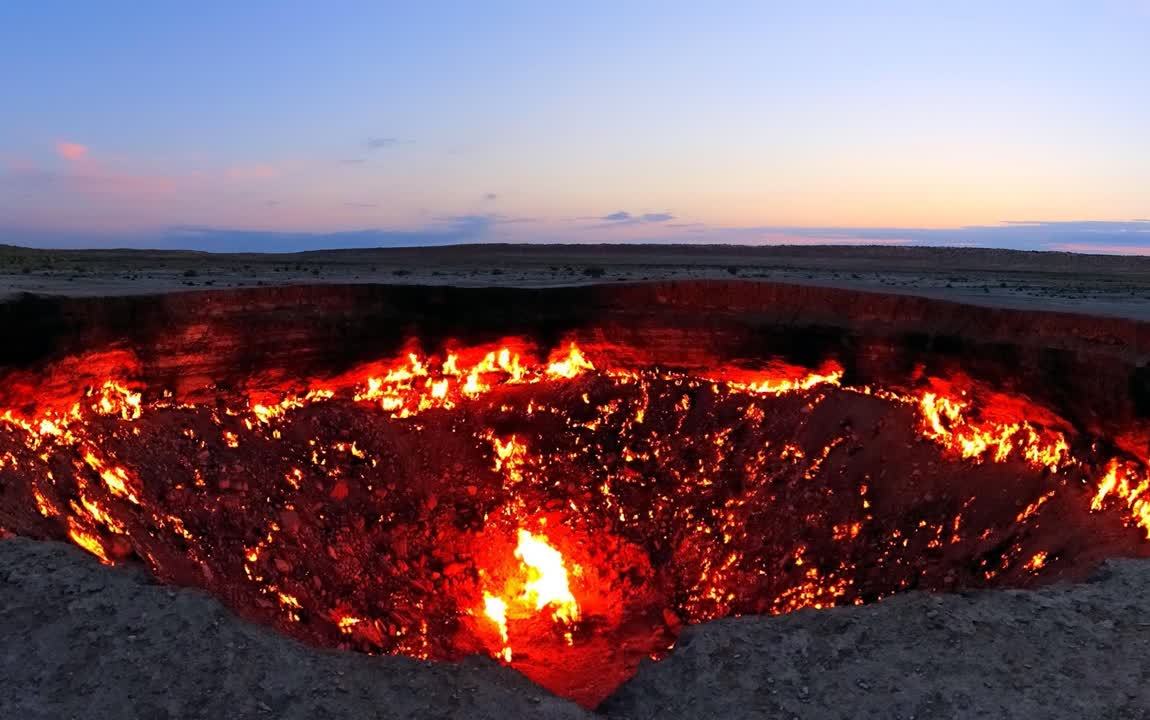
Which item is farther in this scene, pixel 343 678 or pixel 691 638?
pixel 691 638

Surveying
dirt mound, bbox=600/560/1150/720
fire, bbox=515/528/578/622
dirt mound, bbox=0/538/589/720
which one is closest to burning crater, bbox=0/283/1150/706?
fire, bbox=515/528/578/622

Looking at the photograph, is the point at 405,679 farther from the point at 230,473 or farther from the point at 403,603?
the point at 230,473

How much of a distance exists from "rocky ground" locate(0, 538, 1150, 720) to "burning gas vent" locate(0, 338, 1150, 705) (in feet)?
6.90

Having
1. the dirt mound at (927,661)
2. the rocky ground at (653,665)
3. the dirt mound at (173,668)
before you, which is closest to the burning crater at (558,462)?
the dirt mound at (927,661)

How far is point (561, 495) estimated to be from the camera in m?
18.2

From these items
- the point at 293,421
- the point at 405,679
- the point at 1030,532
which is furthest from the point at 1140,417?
the point at 293,421

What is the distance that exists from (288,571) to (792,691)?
32.2ft

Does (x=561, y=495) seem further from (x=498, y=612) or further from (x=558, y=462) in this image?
(x=498, y=612)

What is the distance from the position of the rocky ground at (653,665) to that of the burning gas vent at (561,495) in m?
2.10

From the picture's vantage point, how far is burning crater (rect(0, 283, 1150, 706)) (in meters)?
13.1

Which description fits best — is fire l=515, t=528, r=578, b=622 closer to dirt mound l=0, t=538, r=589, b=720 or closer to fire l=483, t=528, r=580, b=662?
fire l=483, t=528, r=580, b=662

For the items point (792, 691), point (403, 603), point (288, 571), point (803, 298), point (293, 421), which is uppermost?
point (803, 298)

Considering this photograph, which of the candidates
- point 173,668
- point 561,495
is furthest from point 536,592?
point 173,668

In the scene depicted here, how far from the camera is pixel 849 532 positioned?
14.8 meters
